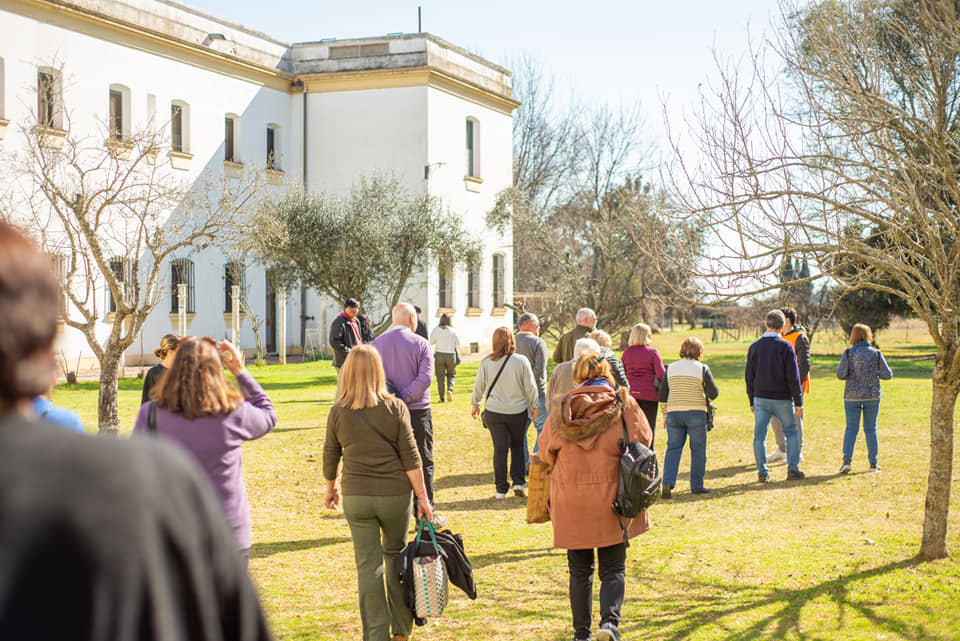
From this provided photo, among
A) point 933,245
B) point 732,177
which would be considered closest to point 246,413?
point 732,177

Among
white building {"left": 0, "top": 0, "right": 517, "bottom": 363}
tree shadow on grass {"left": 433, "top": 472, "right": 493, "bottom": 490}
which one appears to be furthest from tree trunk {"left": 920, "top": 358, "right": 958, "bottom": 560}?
white building {"left": 0, "top": 0, "right": 517, "bottom": 363}

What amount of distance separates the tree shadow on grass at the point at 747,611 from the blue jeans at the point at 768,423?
13.2 ft

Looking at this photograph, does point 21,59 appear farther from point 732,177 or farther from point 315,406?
point 732,177

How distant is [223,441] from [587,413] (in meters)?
2.33

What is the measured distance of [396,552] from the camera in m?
6.29

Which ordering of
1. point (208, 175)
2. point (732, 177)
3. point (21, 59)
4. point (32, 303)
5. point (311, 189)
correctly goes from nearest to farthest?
point (32, 303) → point (732, 177) → point (21, 59) → point (208, 175) → point (311, 189)

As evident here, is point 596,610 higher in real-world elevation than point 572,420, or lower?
lower

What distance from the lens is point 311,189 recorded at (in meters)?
35.2

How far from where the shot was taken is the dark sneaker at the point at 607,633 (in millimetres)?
5805

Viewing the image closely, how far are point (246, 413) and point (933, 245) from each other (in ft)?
17.8

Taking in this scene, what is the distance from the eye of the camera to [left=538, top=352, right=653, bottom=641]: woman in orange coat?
5.92 meters

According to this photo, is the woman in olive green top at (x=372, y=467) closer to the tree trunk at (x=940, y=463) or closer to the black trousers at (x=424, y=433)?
the black trousers at (x=424, y=433)

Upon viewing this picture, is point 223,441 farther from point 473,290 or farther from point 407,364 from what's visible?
point 473,290

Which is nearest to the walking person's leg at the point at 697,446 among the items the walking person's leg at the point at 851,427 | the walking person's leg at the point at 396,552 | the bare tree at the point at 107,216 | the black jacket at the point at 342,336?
the walking person's leg at the point at 851,427
